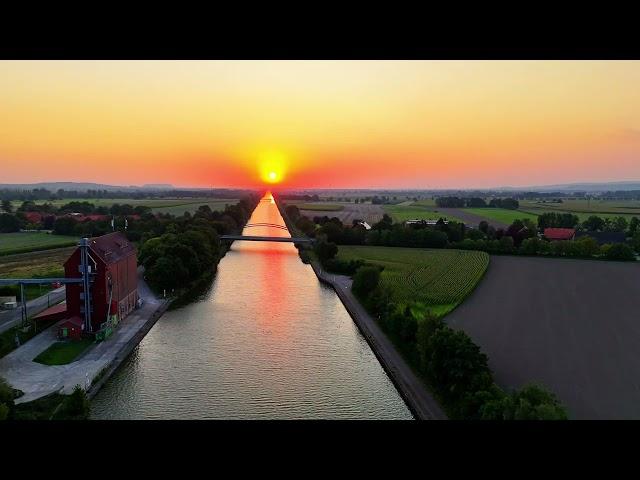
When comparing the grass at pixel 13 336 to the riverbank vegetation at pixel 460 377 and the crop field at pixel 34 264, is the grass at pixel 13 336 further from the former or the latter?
the riverbank vegetation at pixel 460 377

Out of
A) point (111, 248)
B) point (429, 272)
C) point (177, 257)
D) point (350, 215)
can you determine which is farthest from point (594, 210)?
point (111, 248)

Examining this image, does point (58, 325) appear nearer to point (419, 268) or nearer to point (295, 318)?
point (295, 318)

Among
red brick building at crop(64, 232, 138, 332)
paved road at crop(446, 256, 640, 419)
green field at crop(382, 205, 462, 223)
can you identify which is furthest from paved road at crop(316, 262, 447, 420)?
green field at crop(382, 205, 462, 223)

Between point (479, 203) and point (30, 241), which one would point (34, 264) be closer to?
point (30, 241)

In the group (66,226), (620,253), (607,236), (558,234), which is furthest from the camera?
(607,236)

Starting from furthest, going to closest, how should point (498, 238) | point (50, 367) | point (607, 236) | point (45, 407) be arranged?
point (607, 236), point (498, 238), point (50, 367), point (45, 407)
